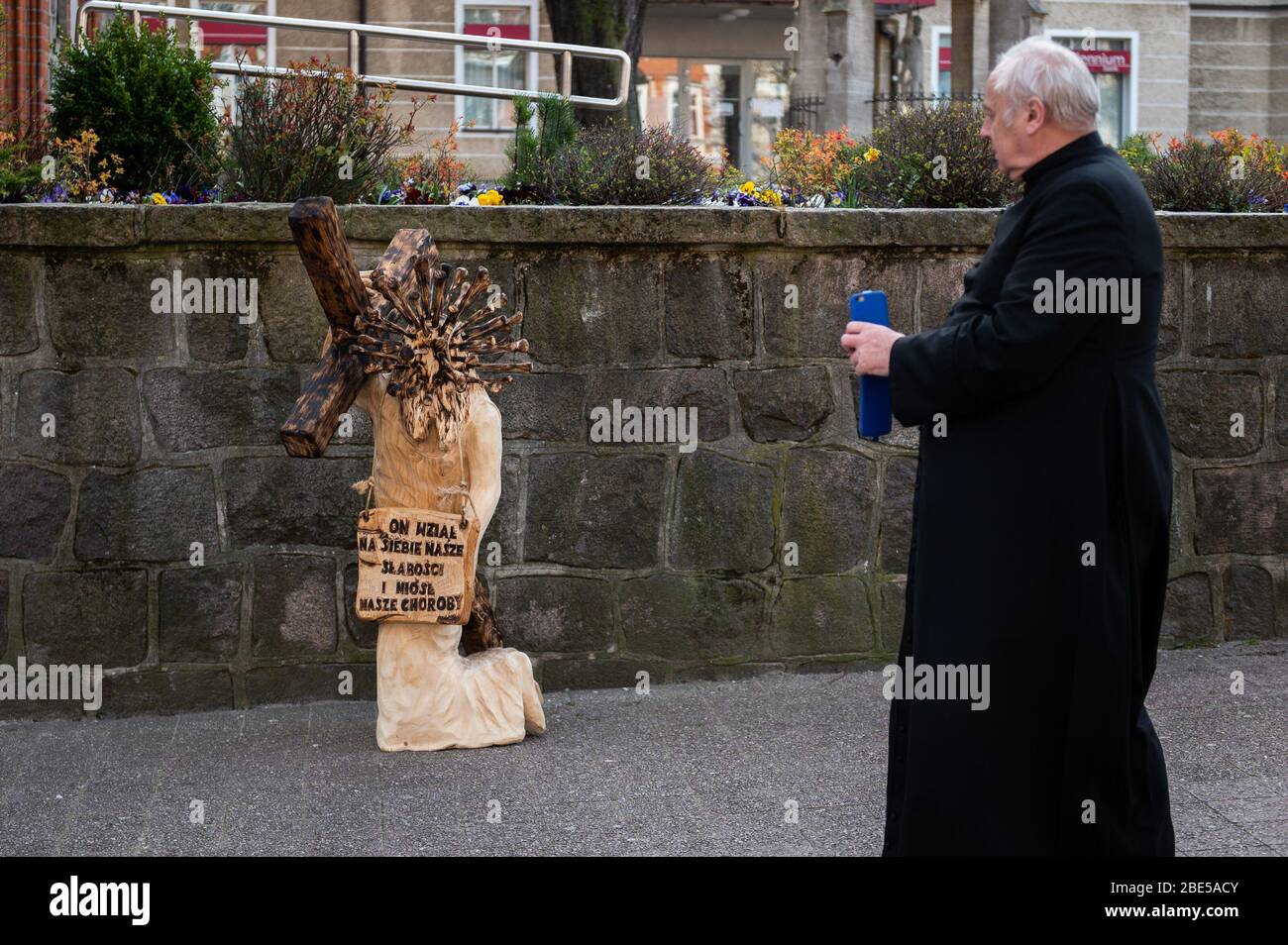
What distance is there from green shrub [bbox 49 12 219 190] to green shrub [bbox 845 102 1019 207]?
2.89 m

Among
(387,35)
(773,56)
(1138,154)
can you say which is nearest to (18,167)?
(387,35)

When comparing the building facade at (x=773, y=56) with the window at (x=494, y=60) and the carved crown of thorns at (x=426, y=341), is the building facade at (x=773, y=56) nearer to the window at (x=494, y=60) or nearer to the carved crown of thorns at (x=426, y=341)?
the window at (x=494, y=60)

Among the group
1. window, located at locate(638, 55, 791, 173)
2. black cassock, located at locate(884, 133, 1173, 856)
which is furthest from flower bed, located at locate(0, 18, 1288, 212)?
window, located at locate(638, 55, 791, 173)

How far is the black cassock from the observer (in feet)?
12.3

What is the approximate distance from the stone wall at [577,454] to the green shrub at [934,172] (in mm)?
519

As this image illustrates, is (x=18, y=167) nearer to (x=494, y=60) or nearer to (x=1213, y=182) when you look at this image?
(x=1213, y=182)

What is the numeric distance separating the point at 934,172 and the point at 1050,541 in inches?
153

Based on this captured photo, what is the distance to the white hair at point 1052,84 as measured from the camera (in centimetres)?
377

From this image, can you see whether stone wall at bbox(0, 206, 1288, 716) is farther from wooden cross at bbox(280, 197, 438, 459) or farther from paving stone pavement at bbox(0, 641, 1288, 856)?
wooden cross at bbox(280, 197, 438, 459)

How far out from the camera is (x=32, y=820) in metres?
5.16

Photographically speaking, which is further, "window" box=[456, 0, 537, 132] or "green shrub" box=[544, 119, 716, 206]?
"window" box=[456, 0, 537, 132]

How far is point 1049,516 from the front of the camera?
149 inches

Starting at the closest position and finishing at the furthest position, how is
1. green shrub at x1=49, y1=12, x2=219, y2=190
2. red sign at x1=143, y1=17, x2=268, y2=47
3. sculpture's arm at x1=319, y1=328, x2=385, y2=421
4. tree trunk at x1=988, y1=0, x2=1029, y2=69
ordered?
sculpture's arm at x1=319, y1=328, x2=385, y2=421, green shrub at x1=49, y1=12, x2=219, y2=190, tree trunk at x1=988, y1=0, x2=1029, y2=69, red sign at x1=143, y1=17, x2=268, y2=47

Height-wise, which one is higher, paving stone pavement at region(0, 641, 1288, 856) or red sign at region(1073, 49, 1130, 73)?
red sign at region(1073, 49, 1130, 73)
